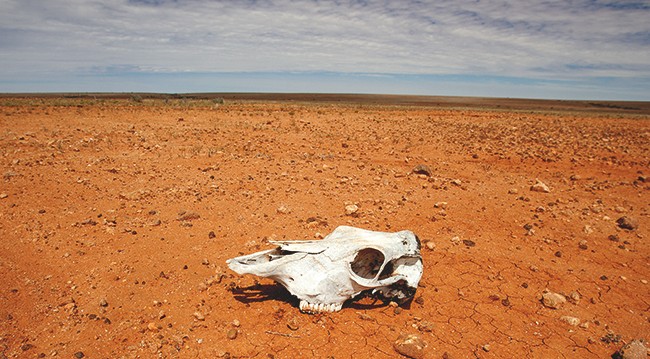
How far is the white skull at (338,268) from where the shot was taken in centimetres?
361

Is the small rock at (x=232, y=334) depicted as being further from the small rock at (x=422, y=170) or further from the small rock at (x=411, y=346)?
the small rock at (x=422, y=170)

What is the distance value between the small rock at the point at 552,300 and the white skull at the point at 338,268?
4.91ft

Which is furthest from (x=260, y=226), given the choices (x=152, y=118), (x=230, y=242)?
(x=152, y=118)

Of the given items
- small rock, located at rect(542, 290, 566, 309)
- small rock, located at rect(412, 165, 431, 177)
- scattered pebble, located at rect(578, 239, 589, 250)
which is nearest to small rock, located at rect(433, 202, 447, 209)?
small rock, located at rect(412, 165, 431, 177)

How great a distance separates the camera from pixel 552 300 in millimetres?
3936

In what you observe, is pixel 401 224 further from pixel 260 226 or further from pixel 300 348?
pixel 300 348

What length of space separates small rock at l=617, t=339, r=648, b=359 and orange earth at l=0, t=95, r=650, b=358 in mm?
186

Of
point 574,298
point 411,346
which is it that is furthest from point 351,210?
point 574,298

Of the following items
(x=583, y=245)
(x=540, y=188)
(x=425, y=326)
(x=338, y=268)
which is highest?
(x=540, y=188)

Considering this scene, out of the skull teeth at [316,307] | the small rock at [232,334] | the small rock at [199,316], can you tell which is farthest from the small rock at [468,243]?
the small rock at [199,316]

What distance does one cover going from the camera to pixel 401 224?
Result: 5723mm

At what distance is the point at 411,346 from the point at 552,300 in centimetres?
194

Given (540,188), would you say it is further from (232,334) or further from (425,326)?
(232,334)

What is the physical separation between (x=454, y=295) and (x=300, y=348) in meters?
1.95
